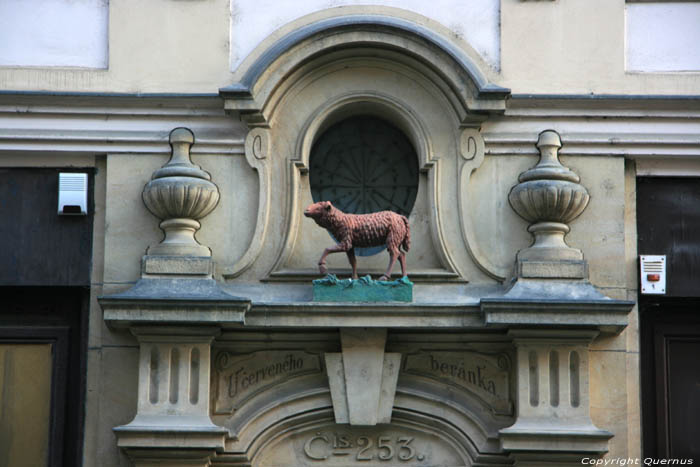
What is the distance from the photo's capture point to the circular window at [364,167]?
13.2m

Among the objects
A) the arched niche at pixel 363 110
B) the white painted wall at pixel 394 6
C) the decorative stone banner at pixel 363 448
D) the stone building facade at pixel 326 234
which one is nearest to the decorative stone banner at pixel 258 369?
the stone building facade at pixel 326 234

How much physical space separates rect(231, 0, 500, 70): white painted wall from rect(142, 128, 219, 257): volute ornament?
1.13 m

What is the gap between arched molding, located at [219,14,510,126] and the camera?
Answer: 1281 centimetres

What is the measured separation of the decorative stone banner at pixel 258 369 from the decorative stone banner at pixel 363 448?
1.63ft

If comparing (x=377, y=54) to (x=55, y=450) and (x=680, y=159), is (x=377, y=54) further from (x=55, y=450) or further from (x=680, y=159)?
(x=55, y=450)

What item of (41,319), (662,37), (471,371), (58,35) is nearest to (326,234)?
(471,371)

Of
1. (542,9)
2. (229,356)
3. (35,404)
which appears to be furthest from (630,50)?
(35,404)

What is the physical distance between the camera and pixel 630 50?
43.4 feet

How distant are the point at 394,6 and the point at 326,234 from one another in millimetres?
2107

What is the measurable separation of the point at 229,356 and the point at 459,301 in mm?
1991

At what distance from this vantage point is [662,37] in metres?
13.2

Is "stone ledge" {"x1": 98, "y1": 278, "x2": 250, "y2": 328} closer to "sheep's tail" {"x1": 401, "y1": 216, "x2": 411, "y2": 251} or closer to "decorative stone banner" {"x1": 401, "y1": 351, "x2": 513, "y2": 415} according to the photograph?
"sheep's tail" {"x1": 401, "y1": 216, "x2": 411, "y2": 251}

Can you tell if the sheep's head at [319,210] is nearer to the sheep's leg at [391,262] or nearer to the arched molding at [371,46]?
the sheep's leg at [391,262]

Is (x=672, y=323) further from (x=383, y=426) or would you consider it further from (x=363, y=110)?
(x=363, y=110)
